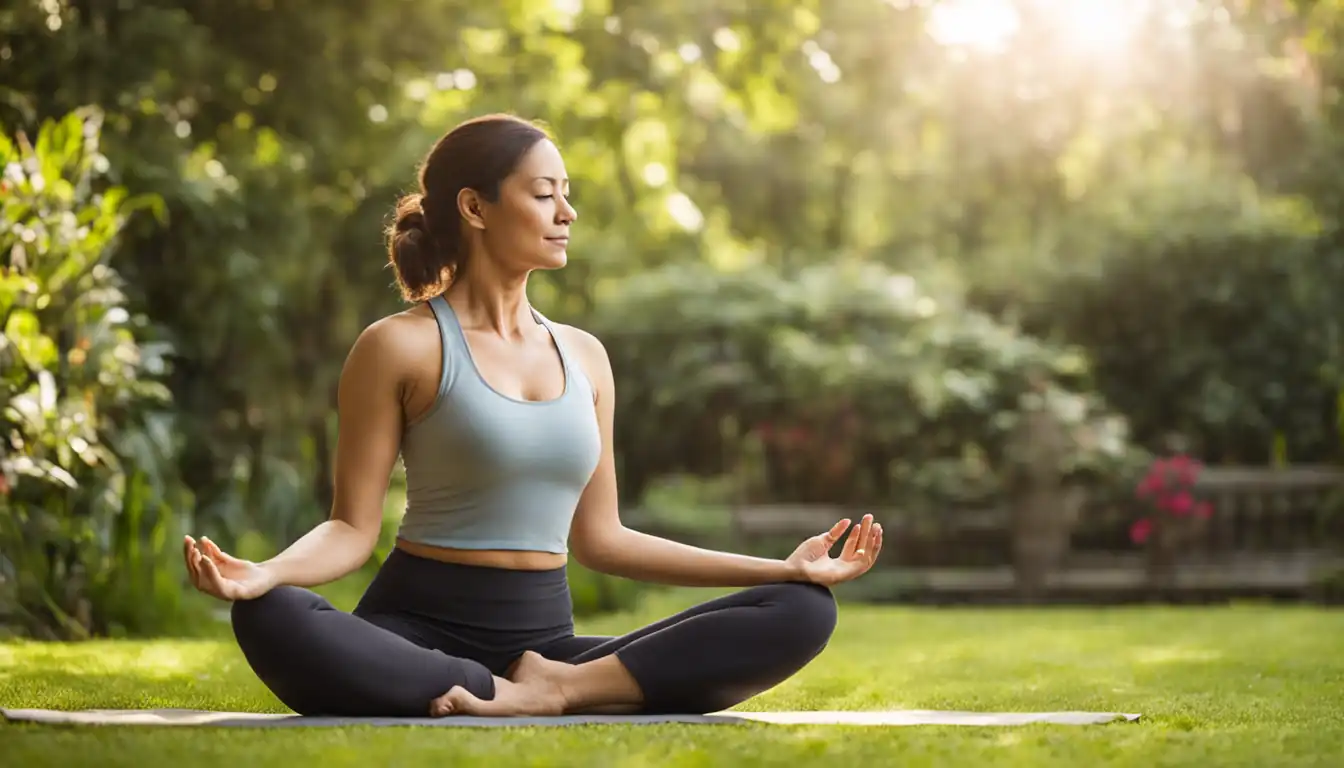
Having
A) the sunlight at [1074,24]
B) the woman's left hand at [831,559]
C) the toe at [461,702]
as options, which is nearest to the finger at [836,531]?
the woman's left hand at [831,559]

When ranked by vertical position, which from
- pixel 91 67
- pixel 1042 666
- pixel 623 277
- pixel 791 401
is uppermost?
pixel 91 67

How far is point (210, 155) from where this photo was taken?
9961 mm

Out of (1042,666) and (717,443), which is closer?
(1042,666)

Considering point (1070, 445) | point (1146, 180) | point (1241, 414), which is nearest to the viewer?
point (1070, 445)

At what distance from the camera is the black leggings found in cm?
338

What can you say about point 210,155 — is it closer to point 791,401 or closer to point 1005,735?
point 791,401

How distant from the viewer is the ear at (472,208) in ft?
12.3

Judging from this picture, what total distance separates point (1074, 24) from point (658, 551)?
12.8 metres

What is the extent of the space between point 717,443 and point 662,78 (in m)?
2.71

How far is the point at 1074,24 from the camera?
616 inches

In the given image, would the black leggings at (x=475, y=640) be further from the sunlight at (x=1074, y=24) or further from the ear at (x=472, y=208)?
the sunlight at (x=1074, y=24)

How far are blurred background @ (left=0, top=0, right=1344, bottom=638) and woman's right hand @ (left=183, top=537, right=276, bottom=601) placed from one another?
10.3 feet

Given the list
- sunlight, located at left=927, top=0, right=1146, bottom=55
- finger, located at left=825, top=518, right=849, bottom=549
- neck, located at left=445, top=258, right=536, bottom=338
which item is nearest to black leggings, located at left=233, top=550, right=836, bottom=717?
finger, located at left=825, top=518, right=849, bottom=549

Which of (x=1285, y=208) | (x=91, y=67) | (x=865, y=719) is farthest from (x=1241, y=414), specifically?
(x=865, y=719)
